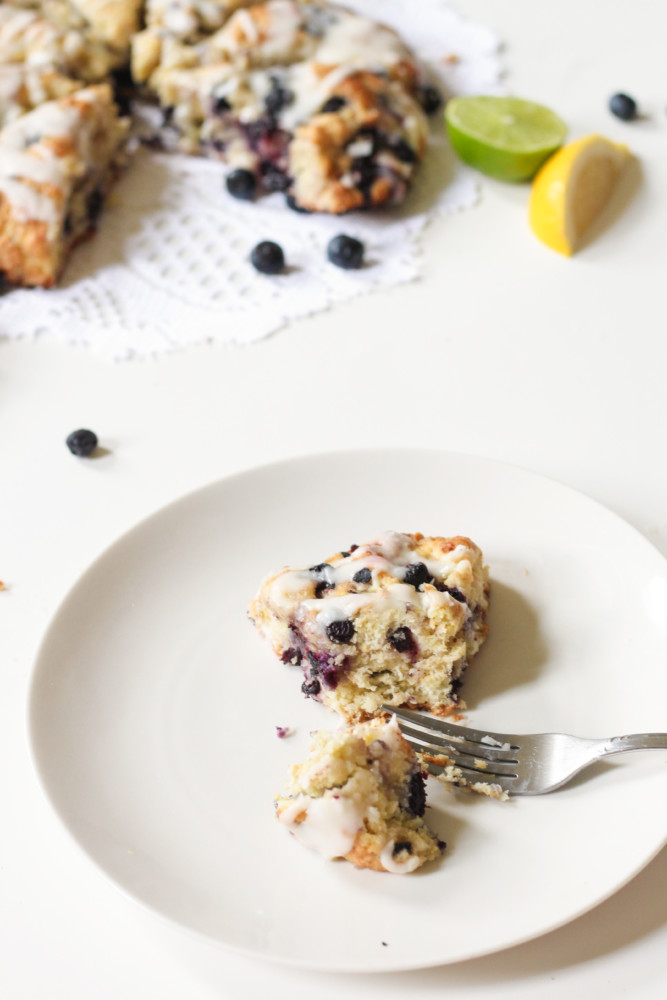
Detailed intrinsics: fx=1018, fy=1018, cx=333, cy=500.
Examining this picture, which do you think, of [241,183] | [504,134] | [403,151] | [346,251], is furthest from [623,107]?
[241,183]

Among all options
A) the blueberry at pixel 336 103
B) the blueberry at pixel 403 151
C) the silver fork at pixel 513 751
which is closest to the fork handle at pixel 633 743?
the silver fork at pixel 513 751

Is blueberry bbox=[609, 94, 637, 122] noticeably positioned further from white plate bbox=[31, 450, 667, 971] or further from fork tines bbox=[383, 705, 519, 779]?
fork tines bbox=[383, 705, 519, 779]

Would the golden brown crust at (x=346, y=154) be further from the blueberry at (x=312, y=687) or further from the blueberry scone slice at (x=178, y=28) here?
the blueberry at (x=312, y=687)

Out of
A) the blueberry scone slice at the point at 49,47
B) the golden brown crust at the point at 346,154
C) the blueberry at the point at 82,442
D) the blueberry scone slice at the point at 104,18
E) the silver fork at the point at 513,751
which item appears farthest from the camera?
the blueberry scone slice at the point at 104,18

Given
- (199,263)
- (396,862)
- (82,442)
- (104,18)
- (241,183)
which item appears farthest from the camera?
(104,18)

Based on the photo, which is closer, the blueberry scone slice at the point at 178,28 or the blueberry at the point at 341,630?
the blueberry at the point at 341,630

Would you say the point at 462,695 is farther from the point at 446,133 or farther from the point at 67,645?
the point at 446,133

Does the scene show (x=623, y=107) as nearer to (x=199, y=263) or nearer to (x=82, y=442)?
(x=199, y=263)
